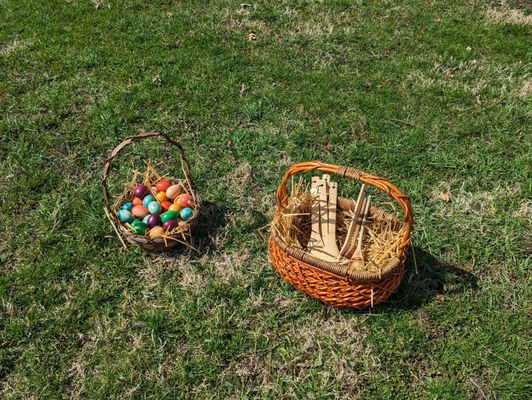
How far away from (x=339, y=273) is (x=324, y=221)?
55 centimetres

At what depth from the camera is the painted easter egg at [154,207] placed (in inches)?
134

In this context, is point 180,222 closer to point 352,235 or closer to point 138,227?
point 138,227

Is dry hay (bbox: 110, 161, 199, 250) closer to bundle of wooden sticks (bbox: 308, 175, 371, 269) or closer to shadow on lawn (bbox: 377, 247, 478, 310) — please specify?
bundle of wooden sticks (bbox: 308, 175, 371, 269)

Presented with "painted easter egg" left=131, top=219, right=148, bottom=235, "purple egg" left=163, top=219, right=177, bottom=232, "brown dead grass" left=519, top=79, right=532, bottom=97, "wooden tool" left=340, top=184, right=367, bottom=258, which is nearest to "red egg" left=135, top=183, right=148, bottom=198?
"painted easter egg" left=131, top=219, right=148, bottom=235

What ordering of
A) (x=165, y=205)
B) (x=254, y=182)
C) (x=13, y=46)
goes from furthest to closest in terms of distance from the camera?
(x=13, y=46) < (x=254, y=182) < (x=165, y=205)

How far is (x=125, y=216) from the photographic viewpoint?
339cm

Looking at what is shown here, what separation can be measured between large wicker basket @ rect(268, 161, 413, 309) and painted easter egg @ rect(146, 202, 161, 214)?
2.88 feet

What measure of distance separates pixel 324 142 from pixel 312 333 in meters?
1.96

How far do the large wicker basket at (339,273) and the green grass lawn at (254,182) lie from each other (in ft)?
0.84

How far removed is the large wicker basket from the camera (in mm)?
2795

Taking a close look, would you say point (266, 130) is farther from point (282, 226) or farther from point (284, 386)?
point (284, 386)

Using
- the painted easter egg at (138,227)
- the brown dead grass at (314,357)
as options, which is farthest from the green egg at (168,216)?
the brown dead grass at (314,357)

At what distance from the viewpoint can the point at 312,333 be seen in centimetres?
312

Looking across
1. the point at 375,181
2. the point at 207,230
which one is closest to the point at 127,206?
the point at 207,230
